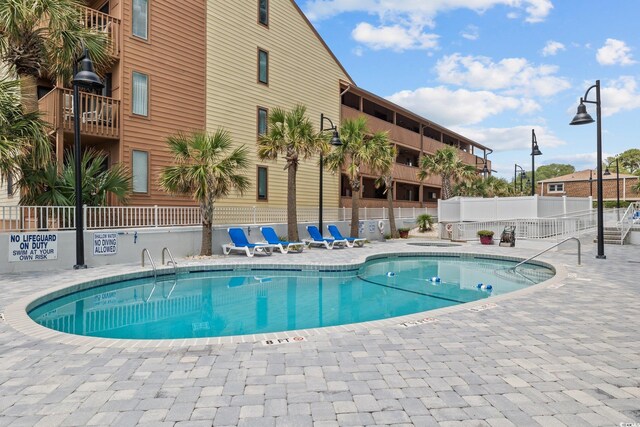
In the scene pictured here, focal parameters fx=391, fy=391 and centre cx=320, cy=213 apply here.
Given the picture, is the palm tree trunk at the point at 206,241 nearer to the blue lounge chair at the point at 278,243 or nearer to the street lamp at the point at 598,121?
the blue lounge chair at the point at 278,243

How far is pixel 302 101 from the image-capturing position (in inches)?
869

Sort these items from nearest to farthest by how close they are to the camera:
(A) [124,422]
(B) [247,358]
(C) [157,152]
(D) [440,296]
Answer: (A) [124,422] < (B) [247,358] < (D) [440,296] < (C) [157,152]

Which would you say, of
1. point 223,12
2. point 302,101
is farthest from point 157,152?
point 302,101

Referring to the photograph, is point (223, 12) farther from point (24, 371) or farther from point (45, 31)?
point (24, 371)

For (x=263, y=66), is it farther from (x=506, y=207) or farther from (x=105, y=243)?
(x=506, y=207)

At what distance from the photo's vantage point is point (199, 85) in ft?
55.9

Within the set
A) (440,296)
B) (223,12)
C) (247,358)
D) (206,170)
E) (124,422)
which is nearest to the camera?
(124,422)

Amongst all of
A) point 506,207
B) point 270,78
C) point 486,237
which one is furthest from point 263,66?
point 506,207

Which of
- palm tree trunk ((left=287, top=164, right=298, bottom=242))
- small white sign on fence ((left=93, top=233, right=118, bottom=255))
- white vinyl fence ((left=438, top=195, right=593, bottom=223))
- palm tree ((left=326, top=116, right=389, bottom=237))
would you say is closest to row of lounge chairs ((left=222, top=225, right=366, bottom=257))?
palm tree trunk ((left=287, top=164, right=298, bottom=242))

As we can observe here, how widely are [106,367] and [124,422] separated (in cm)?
129

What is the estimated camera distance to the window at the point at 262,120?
64.5 feet

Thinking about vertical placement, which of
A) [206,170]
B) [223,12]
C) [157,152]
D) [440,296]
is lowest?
[440,296]

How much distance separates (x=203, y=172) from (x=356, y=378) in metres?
10.7

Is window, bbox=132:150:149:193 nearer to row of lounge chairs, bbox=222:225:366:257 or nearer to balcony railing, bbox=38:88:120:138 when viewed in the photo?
balcony railing, bbox=38:88:120:138
